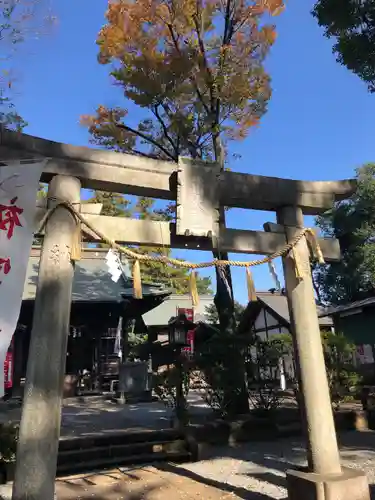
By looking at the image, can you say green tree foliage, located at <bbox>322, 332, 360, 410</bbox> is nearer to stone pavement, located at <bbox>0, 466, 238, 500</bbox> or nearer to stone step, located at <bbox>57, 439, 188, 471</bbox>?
stone step, located at <bbox>57, 439, 188, 471</bbox>

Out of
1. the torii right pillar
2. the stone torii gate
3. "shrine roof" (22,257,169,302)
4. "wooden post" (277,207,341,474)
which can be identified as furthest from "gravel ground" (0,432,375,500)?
"shrine roof" (22,257,169,302)

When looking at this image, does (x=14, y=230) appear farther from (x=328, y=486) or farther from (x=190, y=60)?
(x=190, y=60)

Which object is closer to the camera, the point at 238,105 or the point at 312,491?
the point at 312,491

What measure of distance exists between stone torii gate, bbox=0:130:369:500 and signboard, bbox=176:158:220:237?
0.04 ft

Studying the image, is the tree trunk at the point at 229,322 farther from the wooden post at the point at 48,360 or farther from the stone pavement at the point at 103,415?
the wooden post at the point at 48,360

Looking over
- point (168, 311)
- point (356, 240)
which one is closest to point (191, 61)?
point (356, 240)

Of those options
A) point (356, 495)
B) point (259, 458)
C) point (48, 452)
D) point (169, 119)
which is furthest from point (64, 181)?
point (169, 119)

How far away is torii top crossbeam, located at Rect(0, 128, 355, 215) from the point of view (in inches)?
162

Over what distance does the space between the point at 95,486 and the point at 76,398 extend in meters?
10.2

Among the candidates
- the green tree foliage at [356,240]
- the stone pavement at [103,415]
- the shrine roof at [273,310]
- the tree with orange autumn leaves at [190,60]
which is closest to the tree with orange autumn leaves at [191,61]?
the tree with orange autumn leaves at [190,60]

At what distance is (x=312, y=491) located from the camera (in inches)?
154

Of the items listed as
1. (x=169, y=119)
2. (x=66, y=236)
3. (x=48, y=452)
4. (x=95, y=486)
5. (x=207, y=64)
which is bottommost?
(x=95, y=486)

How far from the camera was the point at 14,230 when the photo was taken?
378 cm

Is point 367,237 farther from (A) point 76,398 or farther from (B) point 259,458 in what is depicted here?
(B) point 259,458
